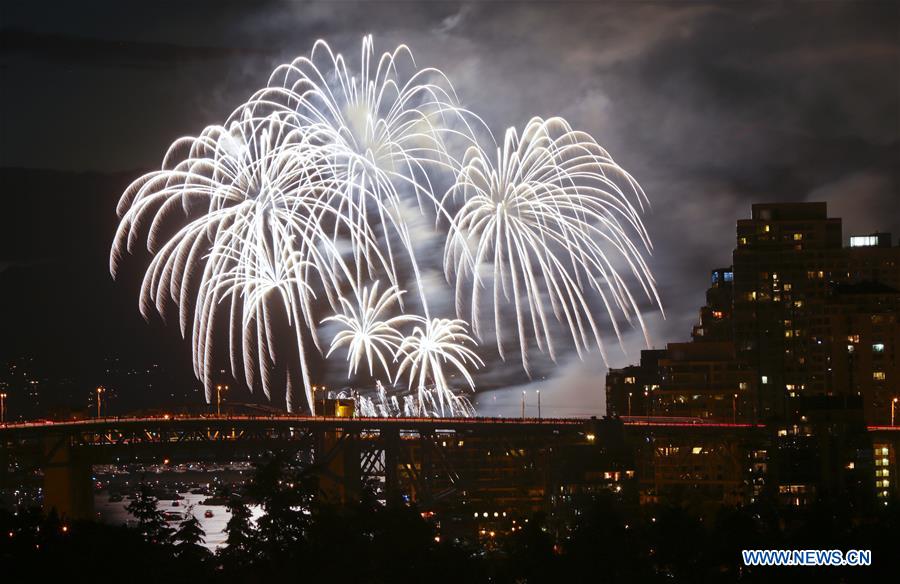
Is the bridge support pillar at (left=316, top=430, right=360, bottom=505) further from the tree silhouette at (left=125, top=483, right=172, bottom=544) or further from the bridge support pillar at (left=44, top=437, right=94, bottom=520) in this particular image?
the tree silhouette at (left=125, top=483, right=172, bottom=544)

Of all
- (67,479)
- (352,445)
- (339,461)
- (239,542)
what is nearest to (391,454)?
(352,445)

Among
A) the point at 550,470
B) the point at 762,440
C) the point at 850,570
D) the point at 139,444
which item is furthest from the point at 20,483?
the point at 850,570

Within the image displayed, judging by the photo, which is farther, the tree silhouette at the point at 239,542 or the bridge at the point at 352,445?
the bridge at the point at 352,445

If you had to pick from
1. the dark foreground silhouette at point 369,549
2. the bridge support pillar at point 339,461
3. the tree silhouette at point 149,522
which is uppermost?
the bridge support pillar at point 339,461

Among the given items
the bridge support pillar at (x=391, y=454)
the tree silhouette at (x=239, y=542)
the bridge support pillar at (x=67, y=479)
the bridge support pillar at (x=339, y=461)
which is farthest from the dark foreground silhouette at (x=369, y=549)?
the bridge support pillar at (x=391, y=454)

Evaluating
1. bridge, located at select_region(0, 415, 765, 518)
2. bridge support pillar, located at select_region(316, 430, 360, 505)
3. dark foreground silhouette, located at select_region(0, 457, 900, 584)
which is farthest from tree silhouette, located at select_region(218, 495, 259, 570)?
bridge support pillar, located at select_region(316, 430, 360, 505)

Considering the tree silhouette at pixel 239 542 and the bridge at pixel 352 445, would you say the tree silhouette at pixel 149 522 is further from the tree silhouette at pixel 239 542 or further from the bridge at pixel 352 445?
the bridge at pixel 352 445
